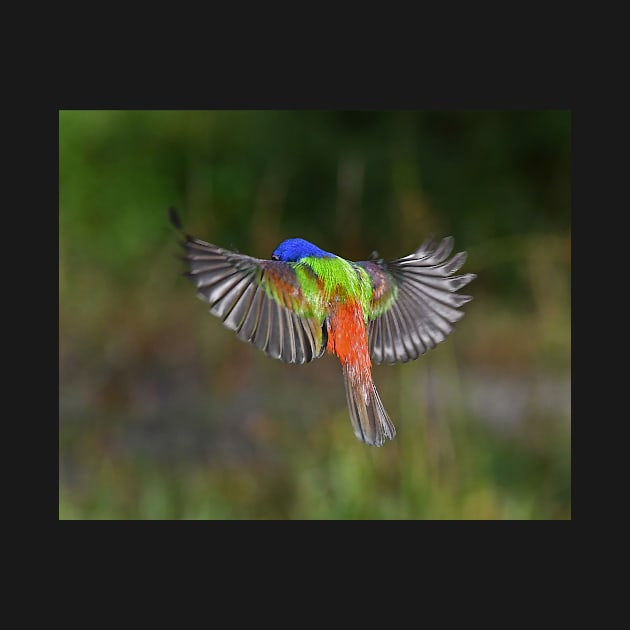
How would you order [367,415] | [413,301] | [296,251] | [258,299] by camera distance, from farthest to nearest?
[413,301] < [296,251] < [258,299] < [367,415]

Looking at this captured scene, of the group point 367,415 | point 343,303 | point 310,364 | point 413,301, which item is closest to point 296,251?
point 343,303

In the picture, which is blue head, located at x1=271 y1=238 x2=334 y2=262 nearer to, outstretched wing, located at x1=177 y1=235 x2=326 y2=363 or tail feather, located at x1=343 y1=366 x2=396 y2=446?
outstretched wing, located at x1=177 y1=235 x2=326 y2=363

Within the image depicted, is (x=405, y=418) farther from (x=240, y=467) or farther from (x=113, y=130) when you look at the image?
(x=113, y=130)

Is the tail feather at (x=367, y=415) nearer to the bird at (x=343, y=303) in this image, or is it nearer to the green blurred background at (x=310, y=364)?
the bird at (x=343, y=303)

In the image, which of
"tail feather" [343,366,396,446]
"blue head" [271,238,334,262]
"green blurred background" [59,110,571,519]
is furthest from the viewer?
"green blurred background" [59,110,571,519]

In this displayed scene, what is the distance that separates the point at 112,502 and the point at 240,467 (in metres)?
1.26

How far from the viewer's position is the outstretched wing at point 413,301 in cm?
238

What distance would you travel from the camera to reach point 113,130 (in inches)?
416

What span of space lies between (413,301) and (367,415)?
0.63 meters

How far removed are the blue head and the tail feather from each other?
1.07 ft

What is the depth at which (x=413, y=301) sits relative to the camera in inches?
99.7

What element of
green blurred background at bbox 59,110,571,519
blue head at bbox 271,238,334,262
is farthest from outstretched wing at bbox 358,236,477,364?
green blurred background at bbox 59,110,571,519

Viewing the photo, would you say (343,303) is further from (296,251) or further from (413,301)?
(413,301)

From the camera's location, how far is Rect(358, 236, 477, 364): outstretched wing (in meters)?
2.38
